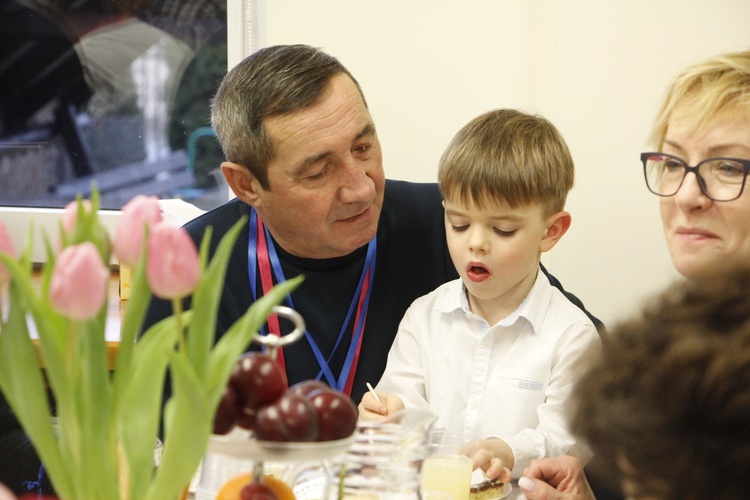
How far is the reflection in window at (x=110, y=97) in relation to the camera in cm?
324

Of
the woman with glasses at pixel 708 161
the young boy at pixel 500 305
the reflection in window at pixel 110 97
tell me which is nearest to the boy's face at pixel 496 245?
the young boy at pixel 500 305

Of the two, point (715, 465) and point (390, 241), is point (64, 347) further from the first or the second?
point (390, 241)

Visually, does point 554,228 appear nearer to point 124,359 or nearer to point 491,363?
point 491,363

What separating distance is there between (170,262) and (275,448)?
20cm

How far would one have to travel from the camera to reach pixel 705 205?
4.90 feet

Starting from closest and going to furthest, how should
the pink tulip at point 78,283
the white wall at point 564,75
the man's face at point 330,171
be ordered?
the pink tulip at point 78,283 → the man's face at point 330,171 → the white wall at point 564,75

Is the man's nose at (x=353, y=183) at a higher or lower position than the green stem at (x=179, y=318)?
lower

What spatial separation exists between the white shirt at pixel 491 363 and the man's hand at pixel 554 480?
0.20 metres

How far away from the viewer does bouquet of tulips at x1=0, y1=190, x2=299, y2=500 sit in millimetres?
900

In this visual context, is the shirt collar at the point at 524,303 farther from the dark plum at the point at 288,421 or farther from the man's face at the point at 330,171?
the dark plum at the point at 288,421

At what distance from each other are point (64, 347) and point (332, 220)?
1168 millimetres

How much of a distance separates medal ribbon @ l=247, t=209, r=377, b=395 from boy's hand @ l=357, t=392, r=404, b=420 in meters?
0.41

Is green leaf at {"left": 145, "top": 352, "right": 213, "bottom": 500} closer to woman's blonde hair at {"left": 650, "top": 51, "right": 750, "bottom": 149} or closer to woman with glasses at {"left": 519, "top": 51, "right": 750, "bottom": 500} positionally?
woman with glasses at {"left": 519, "top": 51, "right": 750, "bottom": 500}

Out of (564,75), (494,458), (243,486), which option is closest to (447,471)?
(494,458)
